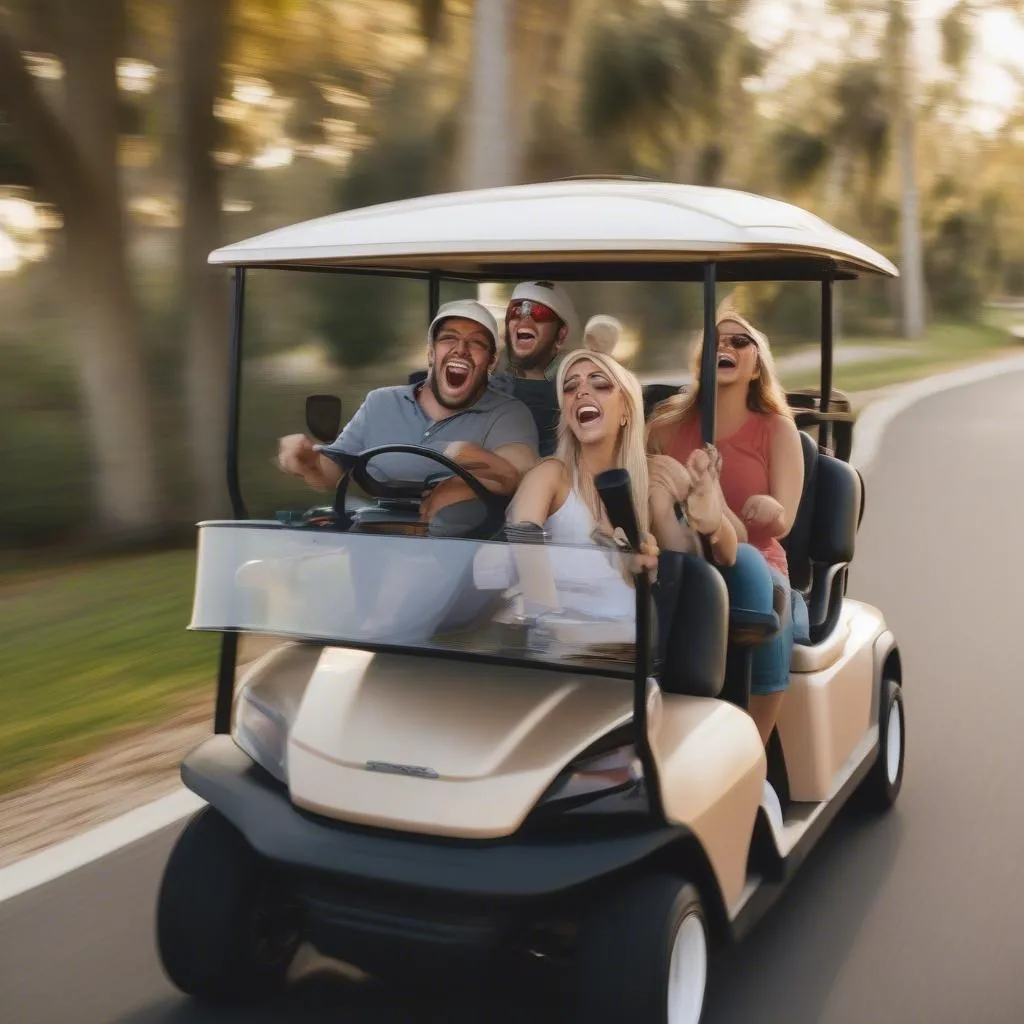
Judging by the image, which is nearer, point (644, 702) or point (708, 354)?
point (644, 702)

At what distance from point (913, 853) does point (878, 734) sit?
398 millimetres

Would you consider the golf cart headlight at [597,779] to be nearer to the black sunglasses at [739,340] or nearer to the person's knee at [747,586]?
the person's knee at [747,586]

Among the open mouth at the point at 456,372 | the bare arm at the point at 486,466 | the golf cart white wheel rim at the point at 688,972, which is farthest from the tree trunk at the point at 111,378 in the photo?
the golf cart white wheel rim at the point at 688,972

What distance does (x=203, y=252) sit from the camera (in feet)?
32.0

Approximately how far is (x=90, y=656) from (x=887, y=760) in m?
3.54

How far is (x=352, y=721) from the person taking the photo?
313cm

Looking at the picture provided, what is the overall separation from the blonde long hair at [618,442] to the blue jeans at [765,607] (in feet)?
1.02

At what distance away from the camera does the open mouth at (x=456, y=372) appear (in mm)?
4082

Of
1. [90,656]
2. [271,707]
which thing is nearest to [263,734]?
[271,707]

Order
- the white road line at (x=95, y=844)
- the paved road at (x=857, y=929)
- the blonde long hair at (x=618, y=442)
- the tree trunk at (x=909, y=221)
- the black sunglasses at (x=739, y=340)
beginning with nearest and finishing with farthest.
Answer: the paved road at (x=857, y=929), the blonde long hair at (x=618, y=442), the white road line at (x=95, y=844), the black sunglasses at (x=739, y=340), the tree trunk at (x=909, y=221)

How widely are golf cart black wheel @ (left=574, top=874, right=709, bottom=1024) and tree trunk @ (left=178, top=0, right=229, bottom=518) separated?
7.15m

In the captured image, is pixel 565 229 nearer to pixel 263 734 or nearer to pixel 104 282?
pixel 263 734

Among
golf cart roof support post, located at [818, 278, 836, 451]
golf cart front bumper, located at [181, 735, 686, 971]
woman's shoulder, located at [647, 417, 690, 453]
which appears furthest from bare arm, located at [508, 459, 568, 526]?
golf cart roof support post, located at [818, 278, 836, 451]

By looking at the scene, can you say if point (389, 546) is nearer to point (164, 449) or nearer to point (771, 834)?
point (771, 834)
